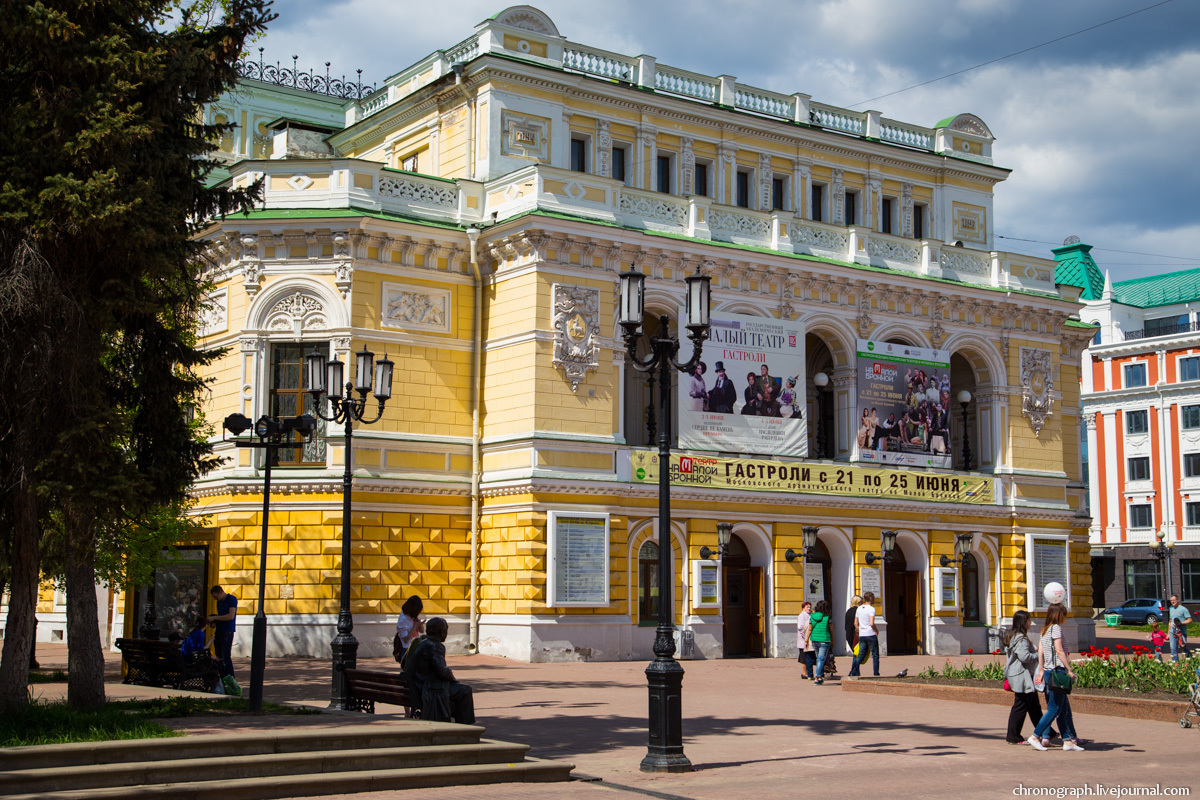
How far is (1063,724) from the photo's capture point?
16.6 metres

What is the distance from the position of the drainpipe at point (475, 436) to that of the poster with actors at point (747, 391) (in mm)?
5372

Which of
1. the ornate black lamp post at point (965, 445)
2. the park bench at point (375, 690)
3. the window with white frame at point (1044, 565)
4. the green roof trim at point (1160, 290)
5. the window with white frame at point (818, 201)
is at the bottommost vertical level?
the park bench at point (375, 690)

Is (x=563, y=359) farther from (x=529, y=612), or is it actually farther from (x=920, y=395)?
(x=920, y=395)

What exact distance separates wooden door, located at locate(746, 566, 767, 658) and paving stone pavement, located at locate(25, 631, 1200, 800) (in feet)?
27.7

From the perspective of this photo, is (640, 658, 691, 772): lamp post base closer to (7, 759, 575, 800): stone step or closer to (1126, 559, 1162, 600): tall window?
(7, 759, 575, 800): stone step

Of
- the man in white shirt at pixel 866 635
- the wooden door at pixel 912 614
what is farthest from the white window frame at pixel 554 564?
the wooden door at pixel 912 614

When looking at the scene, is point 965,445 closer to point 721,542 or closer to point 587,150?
point 721,542

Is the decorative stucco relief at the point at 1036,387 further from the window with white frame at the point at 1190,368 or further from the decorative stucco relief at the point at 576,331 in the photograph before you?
the window with white frame at the point at 1190,368

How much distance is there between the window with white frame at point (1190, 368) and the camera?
7050 centimetres

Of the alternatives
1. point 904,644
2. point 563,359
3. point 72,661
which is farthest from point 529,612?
point 72,661

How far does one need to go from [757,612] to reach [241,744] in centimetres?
2342

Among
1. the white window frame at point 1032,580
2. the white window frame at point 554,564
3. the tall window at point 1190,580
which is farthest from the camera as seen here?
the tall window at point 1190,580

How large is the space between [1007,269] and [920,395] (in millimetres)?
5725

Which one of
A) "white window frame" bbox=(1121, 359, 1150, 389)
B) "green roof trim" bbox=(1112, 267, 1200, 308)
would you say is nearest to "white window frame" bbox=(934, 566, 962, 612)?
"white window frame" bbox=(1121, 359, 1150, 389)
